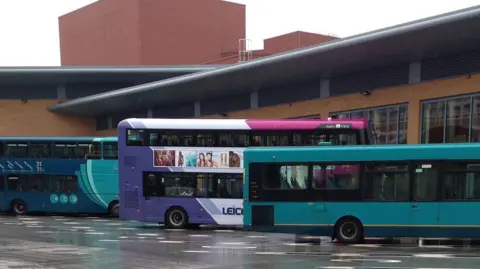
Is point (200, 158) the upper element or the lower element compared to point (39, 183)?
upper

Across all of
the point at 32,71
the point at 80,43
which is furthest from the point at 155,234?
the point at 80,43

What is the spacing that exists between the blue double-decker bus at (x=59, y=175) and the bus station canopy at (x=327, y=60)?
699 centimetres

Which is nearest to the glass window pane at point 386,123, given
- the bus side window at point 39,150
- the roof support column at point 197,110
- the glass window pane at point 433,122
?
the glass window pane at point 433,122

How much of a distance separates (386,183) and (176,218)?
7.57 metres

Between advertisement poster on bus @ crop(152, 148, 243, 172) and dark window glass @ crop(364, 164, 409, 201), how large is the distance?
4843 millimetres

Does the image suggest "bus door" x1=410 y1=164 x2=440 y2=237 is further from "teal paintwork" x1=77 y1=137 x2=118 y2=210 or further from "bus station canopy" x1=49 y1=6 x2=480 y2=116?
"teal paintwork" x1=77 y1=137 x2=118 y2=210

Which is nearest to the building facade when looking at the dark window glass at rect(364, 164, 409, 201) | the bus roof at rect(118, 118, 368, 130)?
the bus roof at rect(118, 118, 368, 130)

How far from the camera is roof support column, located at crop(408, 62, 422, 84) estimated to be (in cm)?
1875

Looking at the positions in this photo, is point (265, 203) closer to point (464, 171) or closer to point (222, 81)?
point (464, 171)

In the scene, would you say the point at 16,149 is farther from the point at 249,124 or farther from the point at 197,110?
the point at 249,124

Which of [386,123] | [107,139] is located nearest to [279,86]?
[386,123]

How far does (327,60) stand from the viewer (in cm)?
2014

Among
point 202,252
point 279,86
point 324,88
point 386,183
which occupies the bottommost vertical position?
point 202,252

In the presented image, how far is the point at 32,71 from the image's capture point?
32219mm
